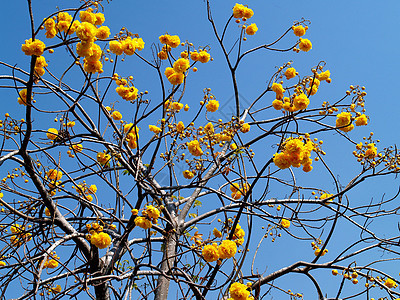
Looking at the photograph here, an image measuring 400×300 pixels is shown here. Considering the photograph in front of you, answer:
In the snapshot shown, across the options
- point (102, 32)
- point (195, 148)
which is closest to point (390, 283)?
point (195, 148)

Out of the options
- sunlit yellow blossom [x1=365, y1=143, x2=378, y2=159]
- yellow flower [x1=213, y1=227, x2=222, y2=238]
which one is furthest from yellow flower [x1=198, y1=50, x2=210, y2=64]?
sunlit yellow blossom [x1=365, y1=143, x2=378, y2=159]

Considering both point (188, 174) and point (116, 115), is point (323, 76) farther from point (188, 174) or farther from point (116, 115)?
point (116, 115)

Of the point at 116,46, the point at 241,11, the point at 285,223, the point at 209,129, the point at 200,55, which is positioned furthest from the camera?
the point at 241,11

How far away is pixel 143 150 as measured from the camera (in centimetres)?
388

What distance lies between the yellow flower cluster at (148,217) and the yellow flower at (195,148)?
2.48 feet

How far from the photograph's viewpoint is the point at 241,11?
4.29 meters

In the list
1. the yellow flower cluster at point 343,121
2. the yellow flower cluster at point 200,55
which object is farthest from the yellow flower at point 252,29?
the yellow flower cluster at point 343,121

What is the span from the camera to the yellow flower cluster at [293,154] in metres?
2.91

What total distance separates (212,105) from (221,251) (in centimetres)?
159

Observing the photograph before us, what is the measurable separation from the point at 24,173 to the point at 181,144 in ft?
5.34

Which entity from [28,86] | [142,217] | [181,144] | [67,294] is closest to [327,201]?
[181,144]

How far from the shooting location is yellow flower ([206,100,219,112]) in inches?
154

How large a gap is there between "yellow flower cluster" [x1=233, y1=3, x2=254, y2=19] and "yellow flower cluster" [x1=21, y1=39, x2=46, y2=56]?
2292 millimetres

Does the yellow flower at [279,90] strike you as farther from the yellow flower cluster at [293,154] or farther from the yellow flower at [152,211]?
the yellow flower at [152,211]
